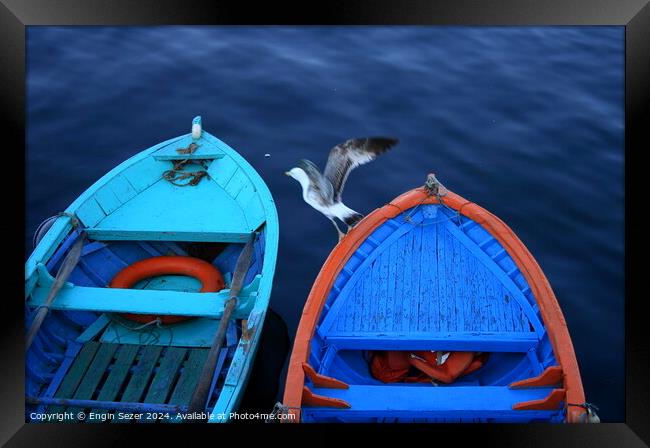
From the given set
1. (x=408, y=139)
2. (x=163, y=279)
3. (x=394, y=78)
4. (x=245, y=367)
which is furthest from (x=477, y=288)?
(x=394, y=78)

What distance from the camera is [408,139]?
822cm

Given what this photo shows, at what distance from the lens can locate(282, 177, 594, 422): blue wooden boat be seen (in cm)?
426

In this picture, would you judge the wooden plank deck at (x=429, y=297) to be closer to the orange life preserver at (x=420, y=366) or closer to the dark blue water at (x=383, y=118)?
the orange life preserver at (x=420, y=366)

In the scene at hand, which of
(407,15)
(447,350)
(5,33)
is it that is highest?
(407,15)

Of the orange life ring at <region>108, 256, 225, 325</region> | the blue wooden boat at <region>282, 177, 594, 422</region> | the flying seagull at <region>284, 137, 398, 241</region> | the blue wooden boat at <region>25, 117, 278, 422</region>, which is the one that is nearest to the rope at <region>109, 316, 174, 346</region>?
the blue wooden boat at <region>25, 117, 278, 422</region>

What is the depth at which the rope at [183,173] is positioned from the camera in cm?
637

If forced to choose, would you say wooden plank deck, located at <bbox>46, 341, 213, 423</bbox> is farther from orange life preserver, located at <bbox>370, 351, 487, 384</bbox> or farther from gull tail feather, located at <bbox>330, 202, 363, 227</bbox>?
gull tail feather, located at <bbox>330, 202, 363, 227</bbox>

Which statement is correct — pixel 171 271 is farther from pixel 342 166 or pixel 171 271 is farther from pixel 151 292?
pixel 342 166

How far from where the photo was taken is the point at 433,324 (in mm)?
4926

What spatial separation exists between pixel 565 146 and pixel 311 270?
3614 millimetres

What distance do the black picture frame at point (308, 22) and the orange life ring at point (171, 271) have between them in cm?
141

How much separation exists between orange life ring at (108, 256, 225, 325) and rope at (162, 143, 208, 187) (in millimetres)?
945

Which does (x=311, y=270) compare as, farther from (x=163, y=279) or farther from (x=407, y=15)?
(x=407, y=15)

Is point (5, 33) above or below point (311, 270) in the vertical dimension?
above
